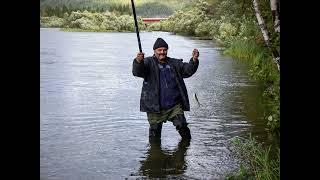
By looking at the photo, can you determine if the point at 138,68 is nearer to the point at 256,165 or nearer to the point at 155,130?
the point at 155,130

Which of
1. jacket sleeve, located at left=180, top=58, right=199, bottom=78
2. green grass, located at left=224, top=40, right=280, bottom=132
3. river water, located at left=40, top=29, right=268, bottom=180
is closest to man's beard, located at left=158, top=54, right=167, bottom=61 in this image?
jacket sleeve, located at left=180, top=58, right=199, bottom=78

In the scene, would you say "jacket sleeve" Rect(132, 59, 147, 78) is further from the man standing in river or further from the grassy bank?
the grassy bank

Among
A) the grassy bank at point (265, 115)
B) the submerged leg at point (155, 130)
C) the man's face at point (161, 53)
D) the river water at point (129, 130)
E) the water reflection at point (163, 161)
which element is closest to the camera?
the grassy bank at point (265, 115)

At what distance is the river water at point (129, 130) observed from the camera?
604cm

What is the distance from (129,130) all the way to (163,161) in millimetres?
2009

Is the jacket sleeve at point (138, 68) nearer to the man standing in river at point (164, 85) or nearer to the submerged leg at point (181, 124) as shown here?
the man standing in river at point (164, 85)

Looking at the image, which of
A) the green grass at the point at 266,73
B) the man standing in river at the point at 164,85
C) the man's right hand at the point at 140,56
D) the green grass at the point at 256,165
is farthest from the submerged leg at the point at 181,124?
the green grass at the point at 266,73

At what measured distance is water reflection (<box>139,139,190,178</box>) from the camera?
5852 mm

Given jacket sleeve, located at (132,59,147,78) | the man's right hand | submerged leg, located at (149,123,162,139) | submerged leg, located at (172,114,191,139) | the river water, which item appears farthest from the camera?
submerged leg, located at (149,123,162,139)

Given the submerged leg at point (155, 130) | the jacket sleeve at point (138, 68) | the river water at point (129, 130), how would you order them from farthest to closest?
the submerged leg at point (155, 130) < the jacket sleeve at point (138, 68) < the river water at point (129, 130)

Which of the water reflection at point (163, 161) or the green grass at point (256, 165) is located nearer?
the green grass at point (256, 165)
